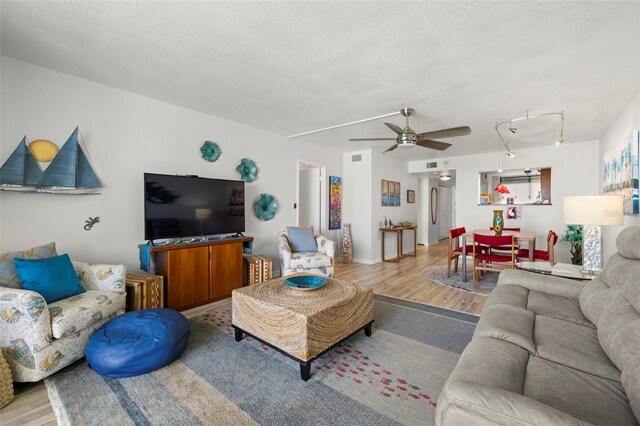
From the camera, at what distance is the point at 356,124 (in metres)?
4.29

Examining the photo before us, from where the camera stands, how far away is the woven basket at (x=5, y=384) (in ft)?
5.69

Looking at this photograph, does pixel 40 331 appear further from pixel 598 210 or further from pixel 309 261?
pixel 598 210

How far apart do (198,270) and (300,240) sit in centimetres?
167

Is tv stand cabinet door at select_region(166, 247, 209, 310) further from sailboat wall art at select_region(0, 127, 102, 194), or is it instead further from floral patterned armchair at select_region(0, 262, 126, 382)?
sailboat wall art at select_region(0, 127, 102, 194)

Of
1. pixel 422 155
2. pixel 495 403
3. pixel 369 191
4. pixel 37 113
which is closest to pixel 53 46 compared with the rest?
pixel 37 113

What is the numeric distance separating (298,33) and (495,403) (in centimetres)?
238

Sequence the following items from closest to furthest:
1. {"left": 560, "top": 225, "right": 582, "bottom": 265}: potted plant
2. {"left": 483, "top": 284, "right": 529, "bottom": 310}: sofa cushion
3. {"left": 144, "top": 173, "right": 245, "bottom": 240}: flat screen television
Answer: {"left": 483, "top": 284, "right": 529, "bottom": 310}: sofa cushion → {"left": 144, "top": 173, "right": 245, "bottom": 240}: flat screen television → {"left": 560, "top": 225, "right": 582, "bottom": 265}: potted plant

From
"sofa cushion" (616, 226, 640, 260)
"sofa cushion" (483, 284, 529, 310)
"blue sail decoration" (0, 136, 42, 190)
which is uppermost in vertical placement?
"blue sail decoration" (0, 136, 42, 190)

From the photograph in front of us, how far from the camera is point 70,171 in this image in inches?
110

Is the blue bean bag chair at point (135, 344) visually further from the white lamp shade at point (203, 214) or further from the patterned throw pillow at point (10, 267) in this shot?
the white lamp shade at point (203, 214)

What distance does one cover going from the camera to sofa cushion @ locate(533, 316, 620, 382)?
132cm

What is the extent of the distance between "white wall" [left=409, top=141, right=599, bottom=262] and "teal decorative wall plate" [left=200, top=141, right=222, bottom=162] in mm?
5409

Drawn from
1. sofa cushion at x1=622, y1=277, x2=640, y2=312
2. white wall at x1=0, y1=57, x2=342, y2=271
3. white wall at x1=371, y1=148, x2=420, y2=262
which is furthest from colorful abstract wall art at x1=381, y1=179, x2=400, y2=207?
sofa cushion at x1=622, y1=277, x2=640, y2=312

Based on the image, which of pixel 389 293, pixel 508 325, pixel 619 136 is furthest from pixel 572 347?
pixel 619 136
